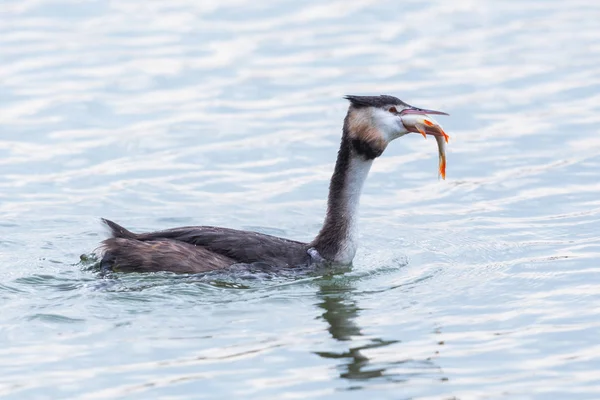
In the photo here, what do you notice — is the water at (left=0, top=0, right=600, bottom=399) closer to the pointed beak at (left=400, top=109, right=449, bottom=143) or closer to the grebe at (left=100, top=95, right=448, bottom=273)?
the grebe at (left=100, top=95, right=448, bottom=273)

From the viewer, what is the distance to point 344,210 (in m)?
12.2

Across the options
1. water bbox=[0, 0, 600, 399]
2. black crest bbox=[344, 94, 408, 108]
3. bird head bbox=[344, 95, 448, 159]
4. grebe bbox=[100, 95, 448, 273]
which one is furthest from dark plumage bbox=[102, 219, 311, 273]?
black crest bbox=[344, 94, 408, 108]

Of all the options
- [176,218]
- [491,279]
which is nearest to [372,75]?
[176,218]

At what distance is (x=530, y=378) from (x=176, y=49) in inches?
416

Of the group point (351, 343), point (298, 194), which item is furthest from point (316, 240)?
point (298, 194)

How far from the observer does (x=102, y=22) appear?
790 inches

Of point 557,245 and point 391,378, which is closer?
point 391,378

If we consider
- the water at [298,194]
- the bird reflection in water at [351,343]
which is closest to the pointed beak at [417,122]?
the water at [298,194]

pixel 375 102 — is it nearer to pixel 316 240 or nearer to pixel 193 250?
pixel 316 240

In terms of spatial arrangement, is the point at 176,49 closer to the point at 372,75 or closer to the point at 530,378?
the point at 372,75

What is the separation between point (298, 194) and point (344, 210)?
242cm

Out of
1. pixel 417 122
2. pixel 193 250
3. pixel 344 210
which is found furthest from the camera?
pixel 344 210

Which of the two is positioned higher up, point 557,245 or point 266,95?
point 266,95

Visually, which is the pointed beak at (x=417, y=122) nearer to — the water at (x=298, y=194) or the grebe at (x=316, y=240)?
the grebe at (x=316, y=240)
